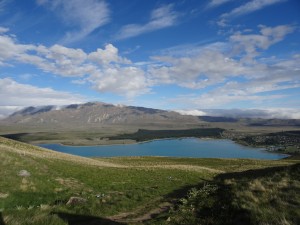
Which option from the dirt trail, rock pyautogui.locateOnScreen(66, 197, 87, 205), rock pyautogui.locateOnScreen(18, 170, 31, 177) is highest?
rock pyautogui.locateOnScreen(18, 170, 31, 177)

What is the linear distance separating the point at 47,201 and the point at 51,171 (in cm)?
997

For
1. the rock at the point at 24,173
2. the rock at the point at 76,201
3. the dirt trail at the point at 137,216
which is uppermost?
the rock at the point at 24,173

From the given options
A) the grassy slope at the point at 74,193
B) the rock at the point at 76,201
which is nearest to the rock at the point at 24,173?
the grassy slope at the point at 74,193

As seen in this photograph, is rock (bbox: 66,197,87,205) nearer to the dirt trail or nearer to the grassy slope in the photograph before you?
the grassy slope

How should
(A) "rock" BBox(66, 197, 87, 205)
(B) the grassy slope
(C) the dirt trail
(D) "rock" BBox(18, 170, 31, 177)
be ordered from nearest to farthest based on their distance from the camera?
(B) the grassy slope, (C) the dirt trail, (A) "rock" BBox(66, 197, 87, 205), (D) "rock" BBox(18, 170, 31, 177)

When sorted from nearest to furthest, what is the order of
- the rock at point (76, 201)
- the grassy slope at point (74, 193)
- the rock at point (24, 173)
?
the grassy slope at point (74, 193) < the rock at point (76, 201) < the rock at point (24, 173)

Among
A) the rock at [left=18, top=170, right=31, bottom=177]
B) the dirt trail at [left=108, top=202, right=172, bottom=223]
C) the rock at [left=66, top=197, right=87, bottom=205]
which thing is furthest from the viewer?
the rock at [left=18, top=170, right=31, bottom=177]

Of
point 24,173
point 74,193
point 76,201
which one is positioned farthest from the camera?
point 24,173

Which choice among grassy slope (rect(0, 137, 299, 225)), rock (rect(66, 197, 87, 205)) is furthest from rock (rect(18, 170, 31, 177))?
rock (rect(66, 197, 87, 205))

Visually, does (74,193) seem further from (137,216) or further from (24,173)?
(137,216)

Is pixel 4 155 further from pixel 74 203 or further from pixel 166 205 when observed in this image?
pixel 166 205

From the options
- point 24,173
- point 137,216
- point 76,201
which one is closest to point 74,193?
point 76,201

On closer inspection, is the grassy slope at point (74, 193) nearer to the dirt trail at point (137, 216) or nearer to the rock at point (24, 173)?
the dirt trail at point (137, 216)

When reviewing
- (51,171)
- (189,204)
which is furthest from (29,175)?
(189,204)
